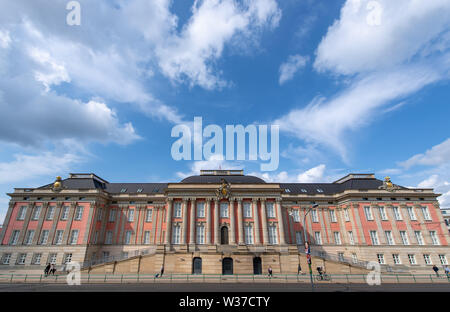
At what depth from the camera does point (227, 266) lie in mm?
33281

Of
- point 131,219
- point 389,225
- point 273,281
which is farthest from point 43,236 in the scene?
point 389,225

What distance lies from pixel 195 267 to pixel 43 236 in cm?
3025

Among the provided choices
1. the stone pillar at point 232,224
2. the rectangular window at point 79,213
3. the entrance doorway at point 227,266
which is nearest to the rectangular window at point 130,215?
the rectangular window at point 79,213

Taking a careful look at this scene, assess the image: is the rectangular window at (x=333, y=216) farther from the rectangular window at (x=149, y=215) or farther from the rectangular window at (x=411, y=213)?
the rectangular window at (x=149, y=215)

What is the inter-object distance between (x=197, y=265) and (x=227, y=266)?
4.83 metres

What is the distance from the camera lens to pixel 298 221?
147ft

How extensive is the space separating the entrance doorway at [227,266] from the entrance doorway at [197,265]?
12.2ft

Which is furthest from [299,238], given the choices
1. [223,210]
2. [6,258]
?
[6,258]

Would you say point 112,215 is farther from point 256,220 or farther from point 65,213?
point 256,220

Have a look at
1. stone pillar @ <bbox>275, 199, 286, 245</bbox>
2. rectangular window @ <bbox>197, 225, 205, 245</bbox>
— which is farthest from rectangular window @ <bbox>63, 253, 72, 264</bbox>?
stone pillar @ <bbox>275, 199, 286, 245</bbox>

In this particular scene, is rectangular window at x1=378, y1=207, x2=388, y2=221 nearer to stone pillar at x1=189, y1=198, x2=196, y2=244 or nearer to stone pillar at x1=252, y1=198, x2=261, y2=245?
stone pillar at x1=252, y1=198, x2=261, y2=245

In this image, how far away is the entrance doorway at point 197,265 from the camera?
32.9 metres
